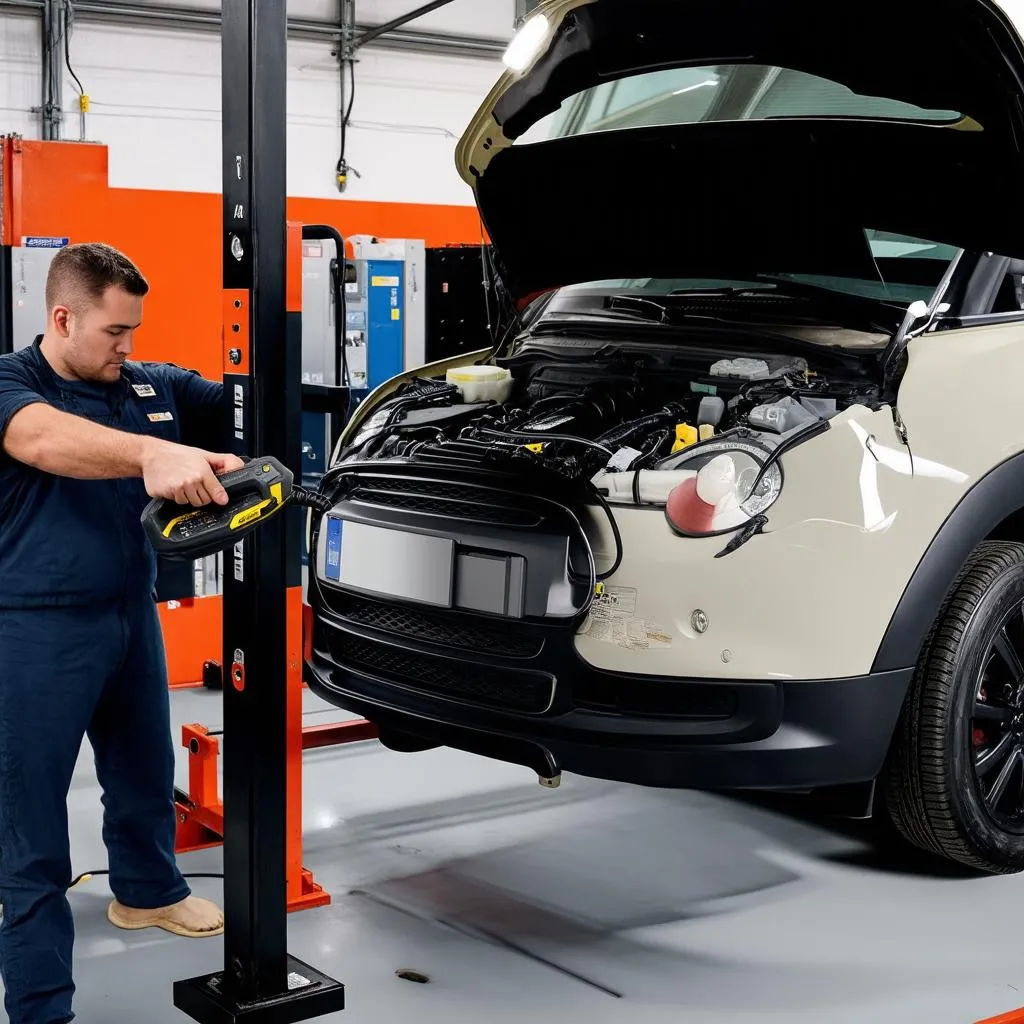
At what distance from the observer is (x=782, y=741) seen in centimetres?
273

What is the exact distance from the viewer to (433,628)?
309cm

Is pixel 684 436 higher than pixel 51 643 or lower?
higher

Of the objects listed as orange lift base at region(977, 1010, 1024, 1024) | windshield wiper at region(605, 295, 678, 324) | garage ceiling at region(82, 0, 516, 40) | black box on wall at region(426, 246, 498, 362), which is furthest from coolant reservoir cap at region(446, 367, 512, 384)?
garage ceiling at region(82, 0, 516, 40)

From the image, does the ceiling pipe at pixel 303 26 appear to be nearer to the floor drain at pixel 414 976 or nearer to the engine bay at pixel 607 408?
the engine bay at pixel 607 408

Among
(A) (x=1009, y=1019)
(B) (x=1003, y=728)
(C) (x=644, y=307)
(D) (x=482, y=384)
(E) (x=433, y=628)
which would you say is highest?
(C) (x=644, y=307)

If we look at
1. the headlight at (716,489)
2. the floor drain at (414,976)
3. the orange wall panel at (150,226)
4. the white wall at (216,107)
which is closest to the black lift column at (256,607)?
the floor drain at (414,976)

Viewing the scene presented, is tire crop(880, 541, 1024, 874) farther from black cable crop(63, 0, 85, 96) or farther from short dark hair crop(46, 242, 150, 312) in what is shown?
black cable crop(63, 0, 85, 96)

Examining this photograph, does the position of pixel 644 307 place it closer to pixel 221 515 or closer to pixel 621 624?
pixel 621 624

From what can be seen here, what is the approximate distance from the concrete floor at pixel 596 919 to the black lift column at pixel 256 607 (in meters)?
0.23

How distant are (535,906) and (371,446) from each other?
1.21 m

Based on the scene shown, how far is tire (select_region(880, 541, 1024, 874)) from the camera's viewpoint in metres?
3.03

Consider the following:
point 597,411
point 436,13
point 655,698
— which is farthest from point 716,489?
point 436,13

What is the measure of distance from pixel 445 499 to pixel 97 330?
2.69ft

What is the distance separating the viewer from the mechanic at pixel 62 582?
8.57 ft
